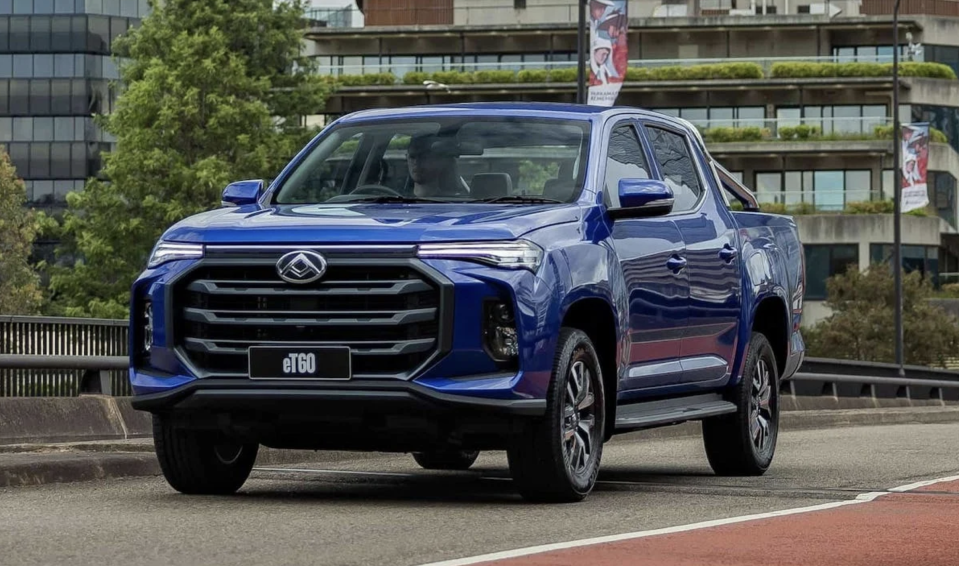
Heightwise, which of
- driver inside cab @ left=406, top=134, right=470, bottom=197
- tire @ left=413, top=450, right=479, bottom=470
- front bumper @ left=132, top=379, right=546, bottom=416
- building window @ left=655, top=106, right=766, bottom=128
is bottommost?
tire @ left=413, top=450, right=479, bottom=470

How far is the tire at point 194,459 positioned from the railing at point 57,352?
267 centimetres

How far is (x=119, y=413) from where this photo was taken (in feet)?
45.0

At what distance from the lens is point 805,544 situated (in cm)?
812

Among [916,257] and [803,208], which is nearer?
[803,208]

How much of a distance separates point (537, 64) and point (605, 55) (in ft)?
201

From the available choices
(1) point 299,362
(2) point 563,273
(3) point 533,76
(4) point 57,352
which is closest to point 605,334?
(2) point 563,273

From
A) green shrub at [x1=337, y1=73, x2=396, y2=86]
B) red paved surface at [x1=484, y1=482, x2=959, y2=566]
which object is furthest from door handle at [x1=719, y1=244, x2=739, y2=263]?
green shrub at [x1=337, y1=73, x2=396, y2=86]

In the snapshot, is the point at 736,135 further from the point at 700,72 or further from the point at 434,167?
the point at 434,167

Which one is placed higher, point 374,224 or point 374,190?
point 374,190

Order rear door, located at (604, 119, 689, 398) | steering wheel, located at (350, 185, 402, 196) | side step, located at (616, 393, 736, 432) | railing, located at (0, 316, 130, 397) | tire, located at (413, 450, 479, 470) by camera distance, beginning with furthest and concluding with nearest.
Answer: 1. railing, located at (0, 316, 130, 397)
2. tire, located at (413, 450, 479, 470)
3. side step, located at (616, 393, 736, 432)
4. rear door, located at (604, 119, 689, 398)
5. steering wheel, located at (350, 185, 402, 196)

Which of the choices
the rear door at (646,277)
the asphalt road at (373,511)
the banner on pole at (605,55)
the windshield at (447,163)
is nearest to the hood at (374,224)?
the windshield at (447,163)

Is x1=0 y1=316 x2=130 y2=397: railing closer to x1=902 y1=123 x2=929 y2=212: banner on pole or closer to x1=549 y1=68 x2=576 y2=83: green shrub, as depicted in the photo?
x1=902 y1=123 x2=929 y2=212: banner on pole

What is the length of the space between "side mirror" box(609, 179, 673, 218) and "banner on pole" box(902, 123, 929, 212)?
168 feet

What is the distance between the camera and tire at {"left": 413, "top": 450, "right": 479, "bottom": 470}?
12969 millimetres
